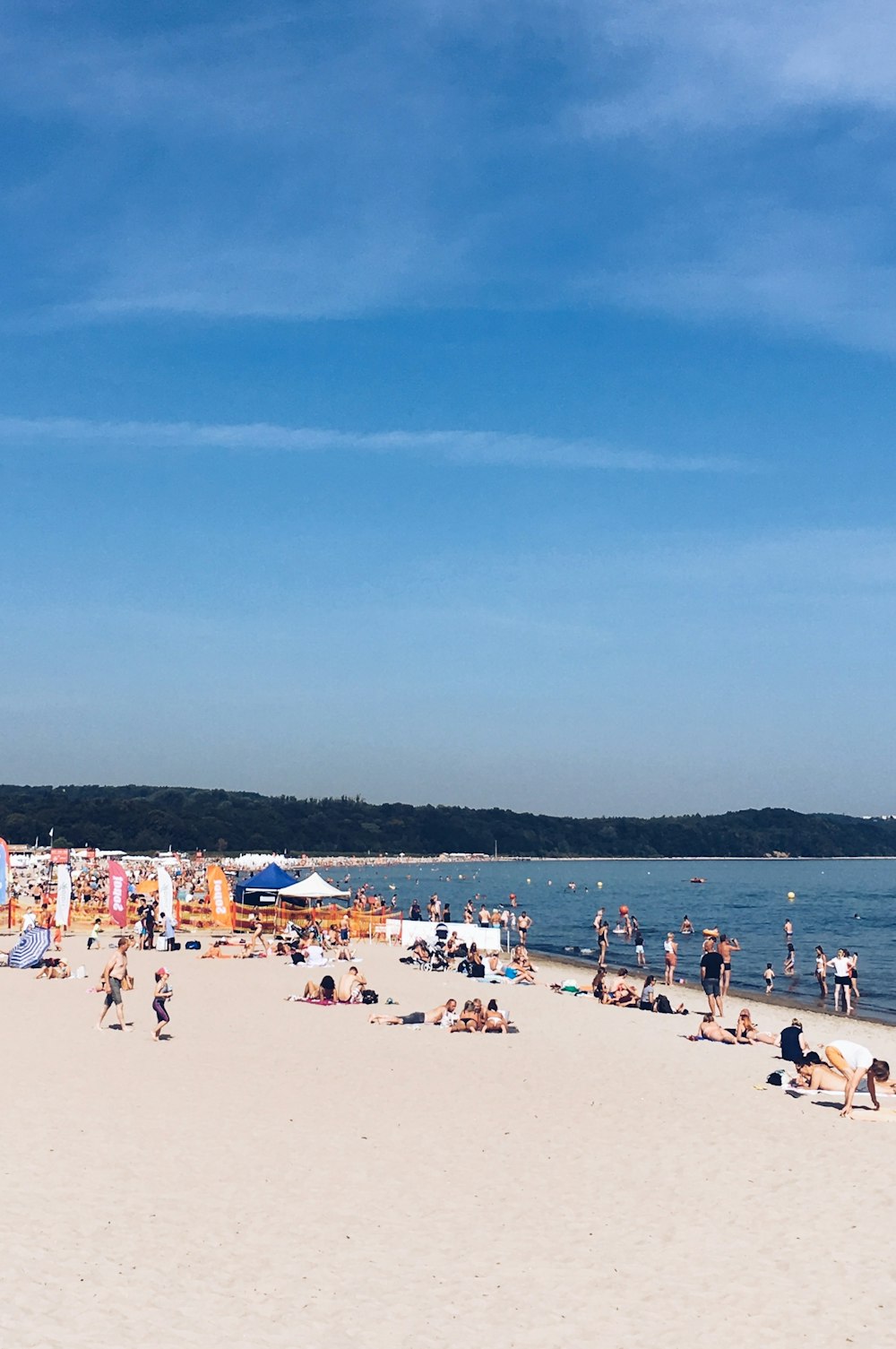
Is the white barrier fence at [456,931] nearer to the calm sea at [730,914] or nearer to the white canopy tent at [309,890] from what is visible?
the white canopy tent at [309,890]

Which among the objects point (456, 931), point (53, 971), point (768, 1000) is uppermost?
point (53, 971)

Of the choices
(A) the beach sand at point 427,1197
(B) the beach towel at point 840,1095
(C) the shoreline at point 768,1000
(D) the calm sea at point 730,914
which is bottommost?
(D) the calm sea at point 730,914

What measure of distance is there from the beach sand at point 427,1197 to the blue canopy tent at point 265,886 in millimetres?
20943

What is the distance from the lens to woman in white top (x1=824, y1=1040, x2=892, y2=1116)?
42.8 feet

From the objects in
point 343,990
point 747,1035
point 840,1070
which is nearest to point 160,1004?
point 343,990

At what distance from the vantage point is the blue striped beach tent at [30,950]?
2723 centimetres

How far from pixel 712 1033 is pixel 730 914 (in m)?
55.0

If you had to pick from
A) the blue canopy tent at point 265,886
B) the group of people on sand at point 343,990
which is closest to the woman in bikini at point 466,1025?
the group of people on sand at point 343,990

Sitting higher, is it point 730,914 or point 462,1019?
point 462,1019

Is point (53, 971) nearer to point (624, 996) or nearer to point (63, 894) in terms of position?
point (63, 894)

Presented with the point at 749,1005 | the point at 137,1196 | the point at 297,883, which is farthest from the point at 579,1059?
the point at 297,883

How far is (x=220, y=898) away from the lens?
38281 millimetres

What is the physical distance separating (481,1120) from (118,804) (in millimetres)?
173492

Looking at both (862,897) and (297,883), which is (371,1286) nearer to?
(297,883)
